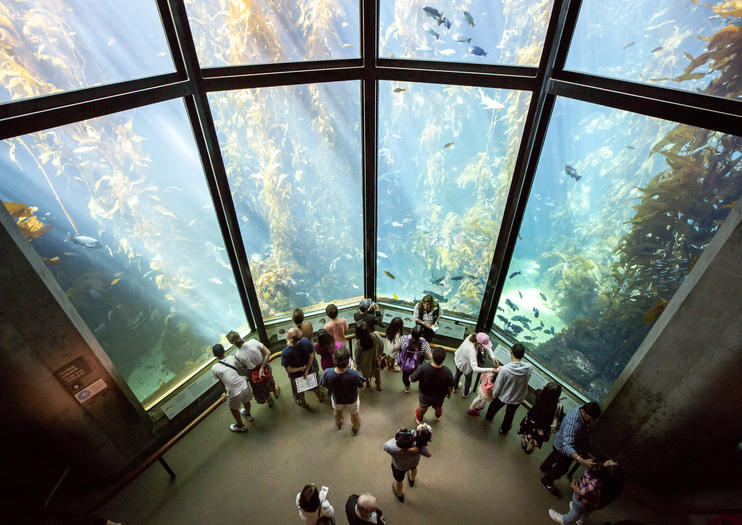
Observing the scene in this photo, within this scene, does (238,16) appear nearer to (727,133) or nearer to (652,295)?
(727,133)

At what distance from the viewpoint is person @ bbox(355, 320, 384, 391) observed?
14.1 ft

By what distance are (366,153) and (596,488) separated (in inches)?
190

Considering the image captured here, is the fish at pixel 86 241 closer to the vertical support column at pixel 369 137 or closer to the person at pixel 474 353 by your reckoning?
the vertical support column at pixel 369 137

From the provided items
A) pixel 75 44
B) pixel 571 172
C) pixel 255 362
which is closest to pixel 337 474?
pixel 255 362

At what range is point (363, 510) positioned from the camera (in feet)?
8.68

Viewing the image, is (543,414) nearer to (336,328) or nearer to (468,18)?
(336,328)

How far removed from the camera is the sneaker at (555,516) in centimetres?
362

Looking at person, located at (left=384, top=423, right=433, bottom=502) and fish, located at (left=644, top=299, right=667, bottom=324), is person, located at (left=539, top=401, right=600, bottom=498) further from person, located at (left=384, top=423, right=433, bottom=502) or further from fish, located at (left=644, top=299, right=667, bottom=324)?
person, located at (left=384, top=423, right=433, bottom=502)

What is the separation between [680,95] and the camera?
3031 millimetres

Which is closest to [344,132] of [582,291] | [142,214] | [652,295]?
[142,214]

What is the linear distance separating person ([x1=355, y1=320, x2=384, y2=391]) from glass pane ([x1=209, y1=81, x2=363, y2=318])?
1.97 m

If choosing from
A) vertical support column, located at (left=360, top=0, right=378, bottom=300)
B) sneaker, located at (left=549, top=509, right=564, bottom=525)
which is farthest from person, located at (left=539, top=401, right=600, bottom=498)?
vertical support column, located at (left=360, top=0, right=378, bottom=300)

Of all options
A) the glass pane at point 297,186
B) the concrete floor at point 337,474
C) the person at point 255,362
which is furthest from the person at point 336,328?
the glass pane at point 297,186

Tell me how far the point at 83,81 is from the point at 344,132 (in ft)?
9.88
